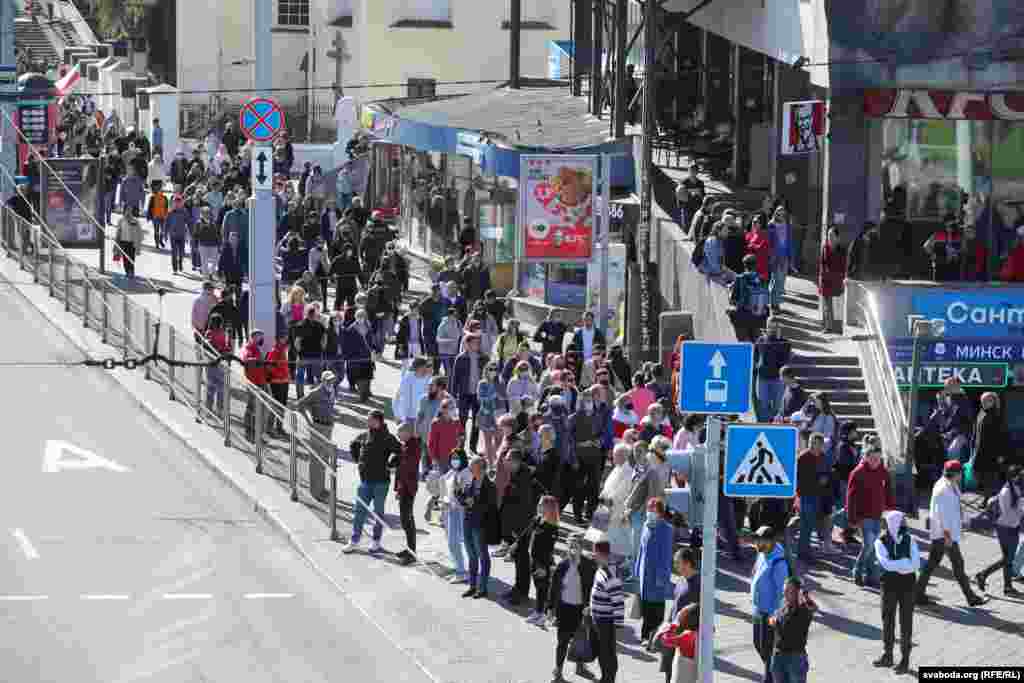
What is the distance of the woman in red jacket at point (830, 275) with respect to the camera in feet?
100

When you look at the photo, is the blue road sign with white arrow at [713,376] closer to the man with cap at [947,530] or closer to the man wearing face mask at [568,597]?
the man wearing face mask at [568,597]

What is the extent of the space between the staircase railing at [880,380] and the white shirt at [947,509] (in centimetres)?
414

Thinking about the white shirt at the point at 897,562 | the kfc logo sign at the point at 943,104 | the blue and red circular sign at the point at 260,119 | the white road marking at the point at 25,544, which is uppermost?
the kfc logo sign at the point at 943,104

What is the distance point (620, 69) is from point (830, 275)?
6.55m

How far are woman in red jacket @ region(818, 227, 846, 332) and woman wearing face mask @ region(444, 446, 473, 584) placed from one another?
8.66 metres

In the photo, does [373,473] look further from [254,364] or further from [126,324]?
[126,324]

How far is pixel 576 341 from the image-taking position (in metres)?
30.4

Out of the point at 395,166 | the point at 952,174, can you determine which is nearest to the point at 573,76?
the point at 395,166

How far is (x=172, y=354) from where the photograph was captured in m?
31.3

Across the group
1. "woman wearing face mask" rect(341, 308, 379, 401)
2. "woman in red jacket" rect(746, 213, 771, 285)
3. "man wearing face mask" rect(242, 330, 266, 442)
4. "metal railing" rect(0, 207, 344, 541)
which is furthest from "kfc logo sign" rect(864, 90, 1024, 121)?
"metal railing" rect(0, 207, 344, 541)

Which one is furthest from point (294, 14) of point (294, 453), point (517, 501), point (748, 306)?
point (517, 501)

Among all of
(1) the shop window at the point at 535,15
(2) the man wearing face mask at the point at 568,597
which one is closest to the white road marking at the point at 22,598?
(2) the man wearing face mask at the point at 568,597

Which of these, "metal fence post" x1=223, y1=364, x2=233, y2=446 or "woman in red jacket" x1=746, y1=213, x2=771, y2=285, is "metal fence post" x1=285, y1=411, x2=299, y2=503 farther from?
"woman in red jacket" x1=746, y1=213, x2=771, y2=285

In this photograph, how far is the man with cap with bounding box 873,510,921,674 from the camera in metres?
20.6
